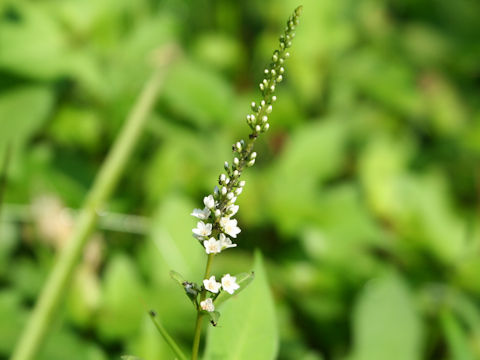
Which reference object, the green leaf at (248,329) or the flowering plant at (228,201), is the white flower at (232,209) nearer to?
the flowering plant at (228,201)

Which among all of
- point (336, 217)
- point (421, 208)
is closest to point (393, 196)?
point (421, 208)

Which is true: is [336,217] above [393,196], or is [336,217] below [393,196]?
below

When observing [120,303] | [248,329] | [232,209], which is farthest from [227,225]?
[120,303]

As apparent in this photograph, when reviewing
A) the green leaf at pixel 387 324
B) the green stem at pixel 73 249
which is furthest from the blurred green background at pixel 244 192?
the green stem at pixel 73 249

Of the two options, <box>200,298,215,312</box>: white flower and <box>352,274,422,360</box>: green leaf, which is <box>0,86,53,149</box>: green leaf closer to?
<box>352,274,422,360</box>: green leaf

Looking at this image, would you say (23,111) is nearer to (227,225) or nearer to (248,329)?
(248,329)

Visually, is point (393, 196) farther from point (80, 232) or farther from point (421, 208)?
point (80, 232)

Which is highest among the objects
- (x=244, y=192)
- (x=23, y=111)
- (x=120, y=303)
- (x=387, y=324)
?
(x=23, y=111)
